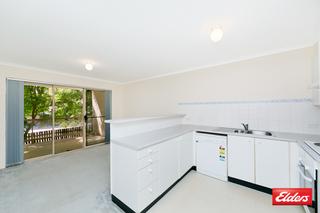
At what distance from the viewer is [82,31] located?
5.99 feet

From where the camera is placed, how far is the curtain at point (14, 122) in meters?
3.05

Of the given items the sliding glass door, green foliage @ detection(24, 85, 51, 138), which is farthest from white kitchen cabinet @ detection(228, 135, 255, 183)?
green foliage @ detection(24, 85, 51, 138)

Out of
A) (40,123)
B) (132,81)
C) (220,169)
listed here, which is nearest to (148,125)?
(220,169)

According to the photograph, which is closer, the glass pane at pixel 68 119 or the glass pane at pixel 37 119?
the glass pane at pixel 37 119

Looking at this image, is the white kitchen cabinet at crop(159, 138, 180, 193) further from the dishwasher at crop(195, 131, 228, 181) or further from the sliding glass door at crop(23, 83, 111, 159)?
the sliding glass door at crop(23, 83, 111, 159)

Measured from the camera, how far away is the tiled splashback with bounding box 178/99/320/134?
7.43 ft

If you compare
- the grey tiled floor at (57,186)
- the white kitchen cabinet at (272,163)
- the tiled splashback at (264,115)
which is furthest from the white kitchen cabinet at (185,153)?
the grey tiled floor at (57,186)

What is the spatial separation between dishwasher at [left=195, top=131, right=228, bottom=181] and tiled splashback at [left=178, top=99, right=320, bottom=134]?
0.65 m

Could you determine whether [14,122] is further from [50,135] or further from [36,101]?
[50,135]

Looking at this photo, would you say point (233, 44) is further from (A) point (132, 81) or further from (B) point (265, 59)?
(A) point (132, 81)

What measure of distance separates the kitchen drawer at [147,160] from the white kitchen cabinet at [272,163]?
161 cm

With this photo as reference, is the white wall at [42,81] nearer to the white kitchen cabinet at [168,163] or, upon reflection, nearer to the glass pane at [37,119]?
the glass pane at [37,119]

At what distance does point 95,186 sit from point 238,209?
85.3 inches

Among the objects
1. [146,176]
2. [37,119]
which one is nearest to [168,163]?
[146,176]
